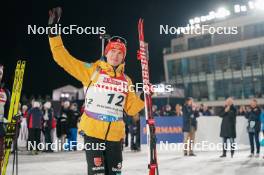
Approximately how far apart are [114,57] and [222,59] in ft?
170

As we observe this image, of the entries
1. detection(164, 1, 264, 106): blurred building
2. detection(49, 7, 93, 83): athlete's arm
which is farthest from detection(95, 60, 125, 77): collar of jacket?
detection(164, 1, 264, 106): blurred building

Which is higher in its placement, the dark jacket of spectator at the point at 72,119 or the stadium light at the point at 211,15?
the stadium light at the point at 211,15

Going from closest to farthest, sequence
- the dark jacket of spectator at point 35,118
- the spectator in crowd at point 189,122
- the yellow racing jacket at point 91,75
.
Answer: the yellow racing jacket at point 91,75 → the spectator in crowd at point 189,122 → the dark jacket of spectator at point 35,118

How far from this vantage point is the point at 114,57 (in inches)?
194

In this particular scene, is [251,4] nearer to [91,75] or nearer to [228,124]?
[228,124]

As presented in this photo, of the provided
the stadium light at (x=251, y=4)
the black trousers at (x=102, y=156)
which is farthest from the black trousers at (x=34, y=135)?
the stadium light at (x=251, y=4)

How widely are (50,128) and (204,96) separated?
44609mm

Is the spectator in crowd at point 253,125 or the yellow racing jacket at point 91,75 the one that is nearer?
the yellow racing jacket at point 91,75

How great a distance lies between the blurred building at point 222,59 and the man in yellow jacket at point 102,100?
4740 centimetres

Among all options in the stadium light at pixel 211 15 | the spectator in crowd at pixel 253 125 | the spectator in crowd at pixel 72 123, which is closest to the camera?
the spectator in crowd at pixel 253 125

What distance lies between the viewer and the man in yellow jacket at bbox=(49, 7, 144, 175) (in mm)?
4551

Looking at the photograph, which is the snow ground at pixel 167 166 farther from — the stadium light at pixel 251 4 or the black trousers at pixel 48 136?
the stadium light at pixel 251 4

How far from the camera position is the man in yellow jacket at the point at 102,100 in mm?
4551

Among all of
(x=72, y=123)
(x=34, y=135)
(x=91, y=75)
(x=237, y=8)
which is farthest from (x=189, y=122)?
(x=237, y=8)
